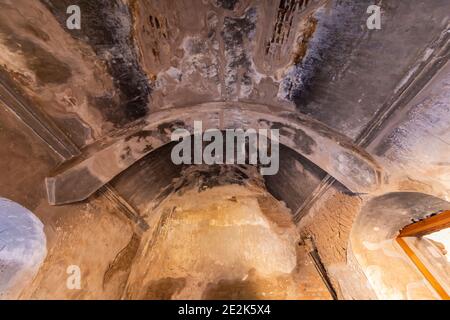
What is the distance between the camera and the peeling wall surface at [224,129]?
1.57 meters

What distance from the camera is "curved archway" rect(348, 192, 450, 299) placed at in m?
2.30

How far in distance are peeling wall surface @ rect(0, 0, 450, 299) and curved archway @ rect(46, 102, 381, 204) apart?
0.01 metres

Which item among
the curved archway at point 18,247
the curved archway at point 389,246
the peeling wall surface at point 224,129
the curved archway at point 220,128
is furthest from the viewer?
the curved archway at point 389,246

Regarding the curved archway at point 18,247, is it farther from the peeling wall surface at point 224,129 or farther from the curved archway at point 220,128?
the curved archway at point 220,128

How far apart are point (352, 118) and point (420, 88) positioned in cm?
46

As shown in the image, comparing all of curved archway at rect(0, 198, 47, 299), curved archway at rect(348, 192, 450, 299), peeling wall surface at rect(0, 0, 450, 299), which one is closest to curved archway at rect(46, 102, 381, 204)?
peeling wall surface at rect(0, 0, 450, 299)

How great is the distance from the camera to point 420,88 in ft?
5.15

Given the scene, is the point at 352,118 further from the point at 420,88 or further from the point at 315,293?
the point at 315,293

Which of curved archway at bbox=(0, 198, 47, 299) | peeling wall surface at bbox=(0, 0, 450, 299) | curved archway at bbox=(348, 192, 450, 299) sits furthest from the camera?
curved archway at bbox=(348, 192, 450, 299)

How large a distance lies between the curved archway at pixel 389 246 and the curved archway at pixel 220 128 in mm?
402

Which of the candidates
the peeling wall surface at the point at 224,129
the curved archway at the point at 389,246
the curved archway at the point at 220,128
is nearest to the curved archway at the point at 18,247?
the peeling wall surface at the point at 224,129

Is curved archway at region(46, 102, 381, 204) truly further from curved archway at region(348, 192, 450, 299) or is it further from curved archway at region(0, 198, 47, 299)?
curved archway at region(348, 192, 450, 299)

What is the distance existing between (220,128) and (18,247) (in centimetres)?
190

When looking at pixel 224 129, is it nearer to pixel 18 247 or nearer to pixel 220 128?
pixel 220 128
